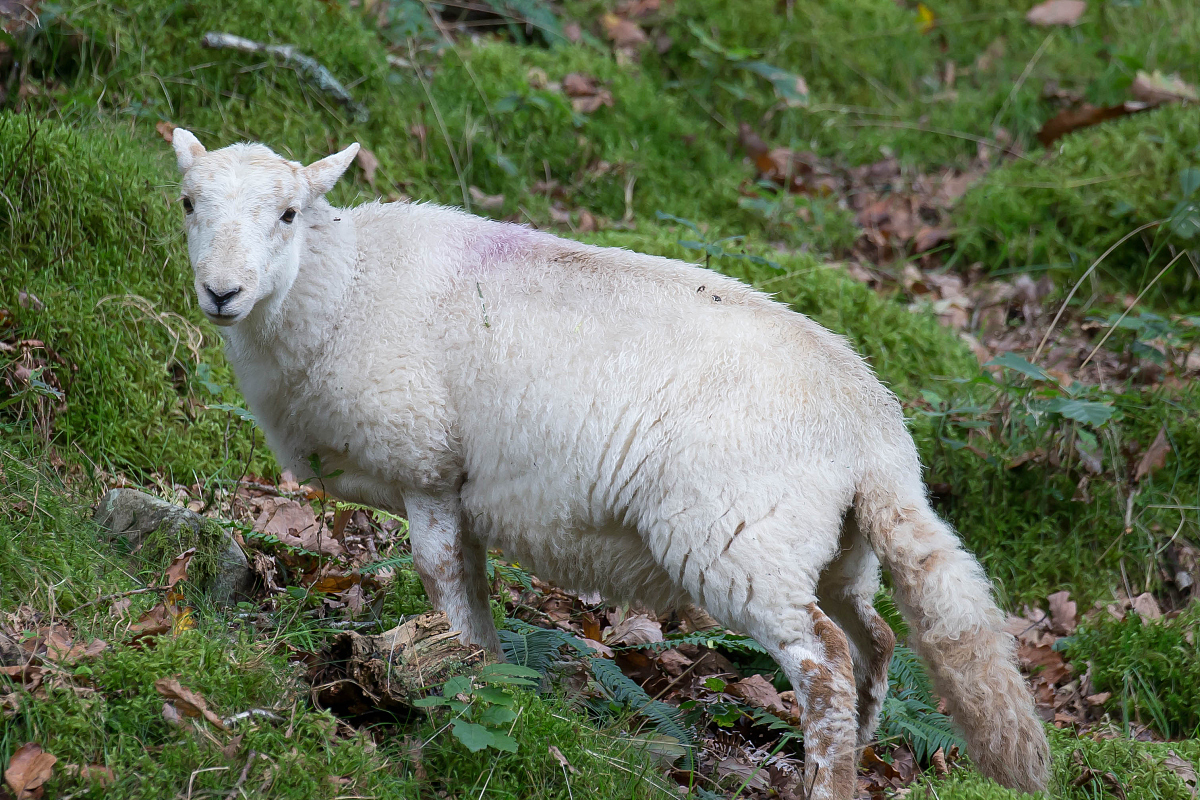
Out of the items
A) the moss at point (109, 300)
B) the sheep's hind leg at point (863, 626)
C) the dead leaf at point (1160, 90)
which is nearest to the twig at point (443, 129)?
the moss at point (109, 300)

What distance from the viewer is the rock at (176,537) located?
12.6 feet

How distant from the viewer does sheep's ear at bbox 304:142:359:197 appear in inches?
151

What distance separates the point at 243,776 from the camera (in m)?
2.79

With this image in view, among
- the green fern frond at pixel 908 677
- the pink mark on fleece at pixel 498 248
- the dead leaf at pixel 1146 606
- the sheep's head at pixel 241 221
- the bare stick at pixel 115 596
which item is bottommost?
the dead leaf at pixel 1146 606

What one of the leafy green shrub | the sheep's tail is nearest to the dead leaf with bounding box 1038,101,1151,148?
the leafy green shrub

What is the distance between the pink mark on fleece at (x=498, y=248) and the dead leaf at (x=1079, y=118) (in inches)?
217

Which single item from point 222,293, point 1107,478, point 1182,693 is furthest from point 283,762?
point 1107,478

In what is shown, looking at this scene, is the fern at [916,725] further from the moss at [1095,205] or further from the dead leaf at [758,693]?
the moss at [1095,205]

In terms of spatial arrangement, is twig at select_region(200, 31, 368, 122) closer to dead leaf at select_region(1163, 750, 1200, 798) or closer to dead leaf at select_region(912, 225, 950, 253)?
dead leaf at select_region(912, 225, 950, 253)

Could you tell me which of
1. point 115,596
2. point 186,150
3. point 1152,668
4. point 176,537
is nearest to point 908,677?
point 1152,668

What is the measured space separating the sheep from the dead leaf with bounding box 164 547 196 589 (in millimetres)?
527

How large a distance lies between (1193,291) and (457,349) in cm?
524

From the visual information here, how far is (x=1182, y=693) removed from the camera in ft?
14.6

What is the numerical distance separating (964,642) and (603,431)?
1.36m
